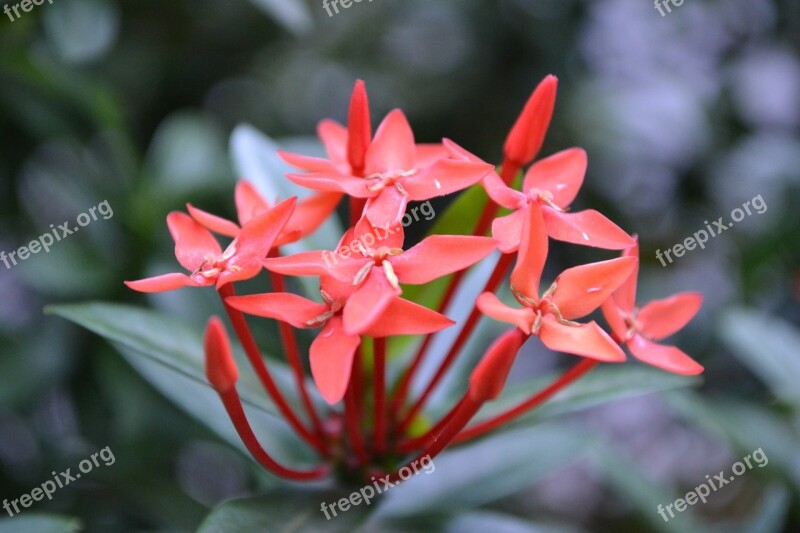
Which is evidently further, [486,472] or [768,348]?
[768,348]

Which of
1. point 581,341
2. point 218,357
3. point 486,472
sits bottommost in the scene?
point 486,472

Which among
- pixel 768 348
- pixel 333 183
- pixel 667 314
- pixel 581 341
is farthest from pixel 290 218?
pixel 768 348

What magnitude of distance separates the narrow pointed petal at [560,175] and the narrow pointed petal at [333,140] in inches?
7.5

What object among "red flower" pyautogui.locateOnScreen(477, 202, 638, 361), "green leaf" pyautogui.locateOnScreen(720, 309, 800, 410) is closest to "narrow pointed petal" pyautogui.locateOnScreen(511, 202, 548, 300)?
"red flower" pyautogui.locateOnScreen(477, 202, 638, 361)

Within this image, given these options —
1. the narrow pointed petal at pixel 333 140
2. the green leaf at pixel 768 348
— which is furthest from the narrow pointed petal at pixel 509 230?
the green leaf at pixel 768 348

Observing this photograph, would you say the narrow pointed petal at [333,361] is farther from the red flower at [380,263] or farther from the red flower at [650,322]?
the red flower at [650,322]

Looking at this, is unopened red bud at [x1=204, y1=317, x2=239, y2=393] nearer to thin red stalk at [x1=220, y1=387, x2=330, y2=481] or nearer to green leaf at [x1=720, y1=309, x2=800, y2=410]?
thin red stalk at [x1=220, y1=387, x2=330, y2=481]

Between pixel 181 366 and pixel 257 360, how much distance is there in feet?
0.28

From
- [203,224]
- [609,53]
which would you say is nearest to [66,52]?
[203,224]

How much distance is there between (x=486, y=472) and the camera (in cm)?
98

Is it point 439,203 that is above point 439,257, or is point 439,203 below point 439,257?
below

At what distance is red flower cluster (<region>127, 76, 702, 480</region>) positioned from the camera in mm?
581

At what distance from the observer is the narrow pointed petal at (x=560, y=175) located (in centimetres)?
73

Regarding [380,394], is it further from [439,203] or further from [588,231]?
[439,203]
